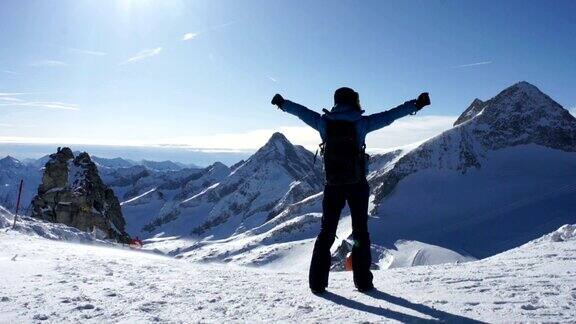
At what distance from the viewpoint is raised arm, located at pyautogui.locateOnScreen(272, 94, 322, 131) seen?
7.44 metres

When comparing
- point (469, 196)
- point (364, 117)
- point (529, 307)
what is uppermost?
point (364, 117)

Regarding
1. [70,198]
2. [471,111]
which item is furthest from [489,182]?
[70,198]

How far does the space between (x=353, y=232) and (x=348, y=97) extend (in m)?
2.08

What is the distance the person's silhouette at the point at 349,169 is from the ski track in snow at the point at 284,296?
19.2 inches

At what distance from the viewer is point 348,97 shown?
23.9 ft

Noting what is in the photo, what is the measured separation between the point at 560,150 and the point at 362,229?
157806 millimetres

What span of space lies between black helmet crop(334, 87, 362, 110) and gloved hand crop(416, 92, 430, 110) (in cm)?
89

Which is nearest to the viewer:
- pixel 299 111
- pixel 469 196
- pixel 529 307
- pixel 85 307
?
pixel 529 307

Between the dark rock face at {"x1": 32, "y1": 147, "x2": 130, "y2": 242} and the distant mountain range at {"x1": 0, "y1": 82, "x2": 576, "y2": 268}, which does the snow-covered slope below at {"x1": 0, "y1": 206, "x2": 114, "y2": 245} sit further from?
the distant mountain range at {"x1": 0, "y1": 82, "x2": 576, "y2": 268}

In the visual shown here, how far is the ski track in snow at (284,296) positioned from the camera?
5.25 m

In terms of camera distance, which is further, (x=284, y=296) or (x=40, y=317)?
(x=284, y=296)

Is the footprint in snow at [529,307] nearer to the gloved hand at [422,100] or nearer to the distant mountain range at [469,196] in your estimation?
the gloved hand at [422,100]

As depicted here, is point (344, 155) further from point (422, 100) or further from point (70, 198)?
point (70, 198)

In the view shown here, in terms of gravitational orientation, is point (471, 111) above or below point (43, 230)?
above
